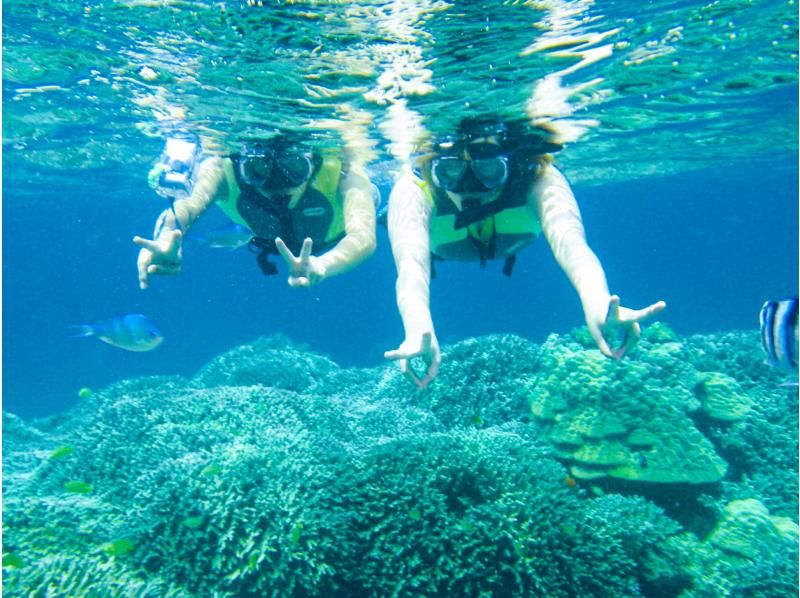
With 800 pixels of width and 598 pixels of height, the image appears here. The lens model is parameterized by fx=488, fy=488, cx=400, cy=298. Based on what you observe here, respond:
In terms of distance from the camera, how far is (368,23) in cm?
658

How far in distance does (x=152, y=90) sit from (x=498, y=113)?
6.81 metres

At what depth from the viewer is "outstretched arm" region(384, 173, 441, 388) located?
3.65 meters

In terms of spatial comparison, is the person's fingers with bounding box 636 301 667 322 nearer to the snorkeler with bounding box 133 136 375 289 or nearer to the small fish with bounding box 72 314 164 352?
the snorkeler with bounding box 133 136 375 289

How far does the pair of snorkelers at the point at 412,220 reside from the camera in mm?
3825

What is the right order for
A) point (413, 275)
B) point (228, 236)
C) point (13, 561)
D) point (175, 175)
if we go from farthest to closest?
point (228, 236)
point (175, 175)
point (13, 561)
point (413, 275)

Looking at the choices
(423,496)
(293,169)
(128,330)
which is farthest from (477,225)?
(128,330)

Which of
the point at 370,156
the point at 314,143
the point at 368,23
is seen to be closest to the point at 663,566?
the point at 368,23

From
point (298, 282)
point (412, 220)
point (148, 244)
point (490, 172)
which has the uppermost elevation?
point (490, 172)

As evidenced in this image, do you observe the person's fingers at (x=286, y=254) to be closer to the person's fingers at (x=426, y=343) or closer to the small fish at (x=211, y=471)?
the person's fingers at (x=426, y=343)

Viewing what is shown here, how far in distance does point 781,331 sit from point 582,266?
146cm

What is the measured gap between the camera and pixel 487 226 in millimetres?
5926

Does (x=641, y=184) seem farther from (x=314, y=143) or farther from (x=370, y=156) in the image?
(x=314, y=143)

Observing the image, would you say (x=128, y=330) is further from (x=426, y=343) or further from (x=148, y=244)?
(x=426, y=343)

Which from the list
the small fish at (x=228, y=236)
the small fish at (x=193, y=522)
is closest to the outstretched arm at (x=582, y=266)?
the small fish at (x=193, y=522)
